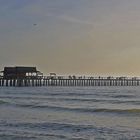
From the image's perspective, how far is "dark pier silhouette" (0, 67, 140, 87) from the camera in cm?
8556

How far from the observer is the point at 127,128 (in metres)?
17.5

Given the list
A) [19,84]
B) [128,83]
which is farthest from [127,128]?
[128,83]

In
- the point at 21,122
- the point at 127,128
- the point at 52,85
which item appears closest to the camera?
the point at 127,128

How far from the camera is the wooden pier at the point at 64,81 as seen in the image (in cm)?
8638

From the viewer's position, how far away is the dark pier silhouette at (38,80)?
8556 centimetres

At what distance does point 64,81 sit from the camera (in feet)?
313

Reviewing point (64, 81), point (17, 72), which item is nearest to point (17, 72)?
point (17, 72)

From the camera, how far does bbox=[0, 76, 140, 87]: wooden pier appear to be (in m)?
86.4

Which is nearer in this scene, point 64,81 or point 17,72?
point 17,72

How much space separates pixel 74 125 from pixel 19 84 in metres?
68.5

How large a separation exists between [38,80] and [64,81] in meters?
8.30

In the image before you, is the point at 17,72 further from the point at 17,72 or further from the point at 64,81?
the point at 64,81

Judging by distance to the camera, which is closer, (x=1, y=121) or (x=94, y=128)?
(x=94, y=128)

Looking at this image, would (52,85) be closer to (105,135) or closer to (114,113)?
(114,113)
